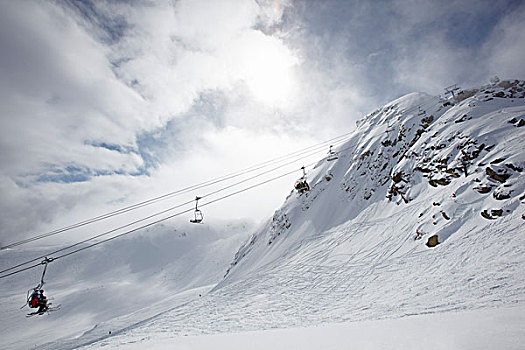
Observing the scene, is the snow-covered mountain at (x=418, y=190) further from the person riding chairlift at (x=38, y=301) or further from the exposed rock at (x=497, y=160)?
the person riding chairlift at (x=38, y=301)

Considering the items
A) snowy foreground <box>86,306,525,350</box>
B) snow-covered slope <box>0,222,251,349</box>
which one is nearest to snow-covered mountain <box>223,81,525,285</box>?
snowy foreground <box>86,306,525,350</box>

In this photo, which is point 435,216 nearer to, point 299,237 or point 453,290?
point 453,290

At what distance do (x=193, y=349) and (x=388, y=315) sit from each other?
8.29m

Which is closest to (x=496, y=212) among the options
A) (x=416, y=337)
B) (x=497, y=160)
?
(x=497, y=160)

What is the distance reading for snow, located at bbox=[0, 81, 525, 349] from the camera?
690cm

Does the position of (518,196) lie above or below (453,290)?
above

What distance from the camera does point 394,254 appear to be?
59.6ft

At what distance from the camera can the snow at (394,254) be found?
6.90 metres

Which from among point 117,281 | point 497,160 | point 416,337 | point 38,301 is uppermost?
point 117,281

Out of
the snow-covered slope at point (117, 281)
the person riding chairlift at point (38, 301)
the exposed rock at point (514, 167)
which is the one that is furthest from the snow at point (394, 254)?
the person riding chairlift at point (38, 301)

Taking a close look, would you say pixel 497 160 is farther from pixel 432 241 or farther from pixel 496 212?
pixel 432 241

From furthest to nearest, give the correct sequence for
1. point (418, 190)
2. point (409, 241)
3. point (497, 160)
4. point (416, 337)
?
point (418, 190), point (409, 241), point (497, 160), point (416, 337)

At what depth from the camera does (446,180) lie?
20906 millimetres

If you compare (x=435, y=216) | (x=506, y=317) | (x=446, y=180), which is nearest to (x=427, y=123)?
(x=446, y=180)
